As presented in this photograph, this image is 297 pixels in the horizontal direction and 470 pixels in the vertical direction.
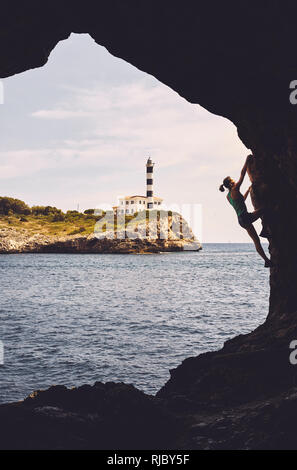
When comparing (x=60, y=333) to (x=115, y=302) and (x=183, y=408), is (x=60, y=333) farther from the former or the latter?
(x=183, y=408)

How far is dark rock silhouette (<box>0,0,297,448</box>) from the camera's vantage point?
916cm

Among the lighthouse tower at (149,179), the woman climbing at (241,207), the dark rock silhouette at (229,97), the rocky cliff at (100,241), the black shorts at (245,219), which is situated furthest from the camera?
the lighthouse tower at (149,179)

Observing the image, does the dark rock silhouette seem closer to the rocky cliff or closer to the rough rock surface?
the rough rock surface

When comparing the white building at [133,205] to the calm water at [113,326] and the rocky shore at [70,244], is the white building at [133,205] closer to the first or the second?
the rocky shore at [70,244]

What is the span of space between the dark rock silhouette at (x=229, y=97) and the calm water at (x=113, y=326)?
675 cm

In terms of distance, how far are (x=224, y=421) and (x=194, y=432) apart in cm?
72

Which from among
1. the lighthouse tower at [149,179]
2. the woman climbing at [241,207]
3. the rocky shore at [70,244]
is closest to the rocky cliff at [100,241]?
the rocky shore at [70,244]

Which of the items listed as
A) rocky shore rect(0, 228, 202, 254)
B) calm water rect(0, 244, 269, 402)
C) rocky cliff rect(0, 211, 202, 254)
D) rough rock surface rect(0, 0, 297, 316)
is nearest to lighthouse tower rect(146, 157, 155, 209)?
rocky cliff rect(0, 211, 202, 254)

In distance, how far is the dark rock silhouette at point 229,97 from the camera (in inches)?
361

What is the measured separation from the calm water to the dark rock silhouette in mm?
6749

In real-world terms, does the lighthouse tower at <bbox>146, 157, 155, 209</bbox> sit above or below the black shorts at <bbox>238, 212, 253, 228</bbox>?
above

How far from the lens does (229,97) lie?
38.4 ft

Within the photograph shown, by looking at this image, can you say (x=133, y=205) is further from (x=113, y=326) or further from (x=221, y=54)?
(x=221, y=54)

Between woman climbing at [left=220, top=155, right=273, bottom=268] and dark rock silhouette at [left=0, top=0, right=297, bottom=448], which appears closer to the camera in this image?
dark rock silhouette at [left=0, top=0, right=297, bottom=448]
